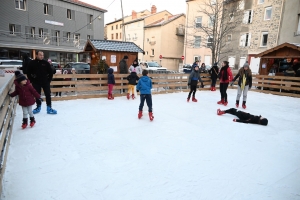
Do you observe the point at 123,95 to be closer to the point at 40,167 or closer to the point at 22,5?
the point at 40,167

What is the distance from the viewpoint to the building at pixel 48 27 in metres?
21.8

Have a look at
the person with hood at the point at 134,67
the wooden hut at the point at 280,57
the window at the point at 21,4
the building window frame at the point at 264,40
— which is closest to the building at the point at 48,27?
the window at the point at 21,4

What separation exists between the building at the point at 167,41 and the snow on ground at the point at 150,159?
95.5ft

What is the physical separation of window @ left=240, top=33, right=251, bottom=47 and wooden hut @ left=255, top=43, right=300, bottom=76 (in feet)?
35.4

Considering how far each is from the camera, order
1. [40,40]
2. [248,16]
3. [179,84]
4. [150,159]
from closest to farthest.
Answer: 1. [150,159]
2. [179,84]
3. [248,16]
4. [40,40]

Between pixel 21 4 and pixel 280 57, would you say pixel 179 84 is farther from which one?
pixel 21 4

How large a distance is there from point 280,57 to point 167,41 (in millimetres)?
23808

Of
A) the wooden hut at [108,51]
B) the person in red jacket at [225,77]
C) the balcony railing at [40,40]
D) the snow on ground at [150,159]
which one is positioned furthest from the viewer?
the balcony railing at [40,40]

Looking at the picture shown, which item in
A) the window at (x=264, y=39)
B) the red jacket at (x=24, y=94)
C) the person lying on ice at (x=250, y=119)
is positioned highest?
the window at (x=264, y=39)

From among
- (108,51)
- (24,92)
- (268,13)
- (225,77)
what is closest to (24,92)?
(24,92)

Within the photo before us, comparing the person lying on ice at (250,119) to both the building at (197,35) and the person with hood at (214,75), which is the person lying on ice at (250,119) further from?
the building at (197,35)

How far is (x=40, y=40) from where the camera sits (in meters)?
24.0

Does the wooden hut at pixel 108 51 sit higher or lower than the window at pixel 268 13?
lower

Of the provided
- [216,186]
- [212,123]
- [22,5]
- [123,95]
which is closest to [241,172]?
[216,186]
